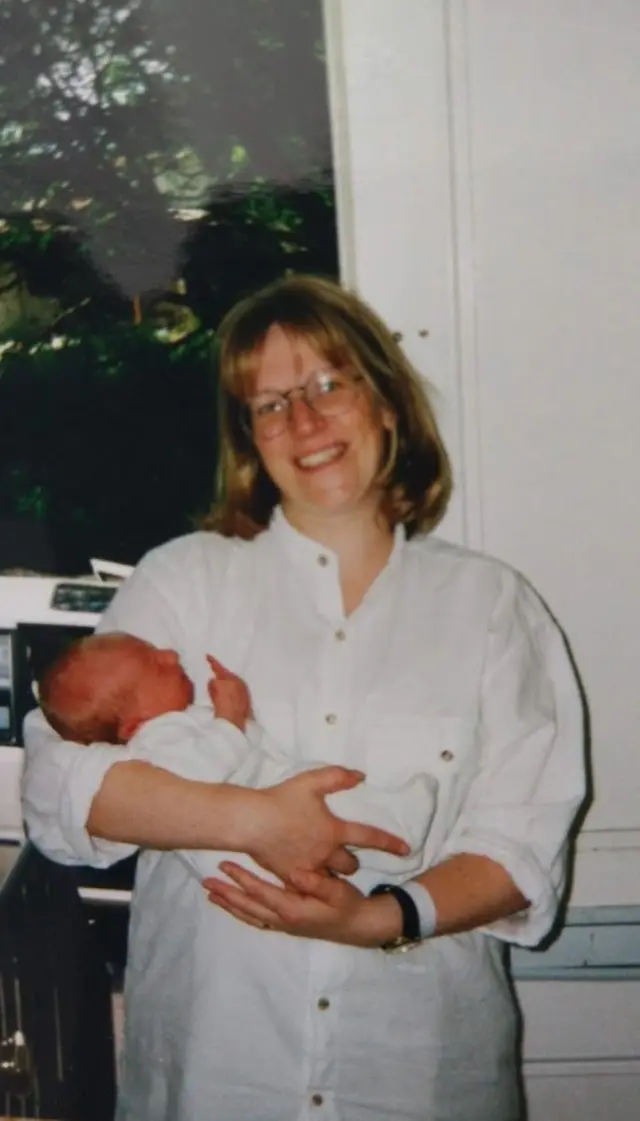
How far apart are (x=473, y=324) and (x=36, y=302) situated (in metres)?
0.47

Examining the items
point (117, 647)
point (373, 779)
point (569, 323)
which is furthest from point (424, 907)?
point (569, 323)

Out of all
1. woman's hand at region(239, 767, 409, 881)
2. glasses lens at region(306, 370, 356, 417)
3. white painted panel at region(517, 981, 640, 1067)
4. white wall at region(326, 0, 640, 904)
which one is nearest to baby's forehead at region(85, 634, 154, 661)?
woman's hand at region(239, 767, 409, 881)

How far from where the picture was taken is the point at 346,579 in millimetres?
1088

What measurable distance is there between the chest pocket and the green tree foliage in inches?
14.2

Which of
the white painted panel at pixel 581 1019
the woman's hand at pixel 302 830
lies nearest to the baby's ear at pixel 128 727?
the woman's hand at pixel 302 830

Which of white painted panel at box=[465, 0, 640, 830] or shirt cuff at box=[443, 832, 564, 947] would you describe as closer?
shirt cuff at box=[443, 832, 564, 947]

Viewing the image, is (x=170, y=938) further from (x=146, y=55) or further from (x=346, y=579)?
(x=146, y=55)

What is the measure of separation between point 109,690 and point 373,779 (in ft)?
0.87

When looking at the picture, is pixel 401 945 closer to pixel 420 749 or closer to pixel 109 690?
pixel 420 749

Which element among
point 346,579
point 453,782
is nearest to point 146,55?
point 346,579

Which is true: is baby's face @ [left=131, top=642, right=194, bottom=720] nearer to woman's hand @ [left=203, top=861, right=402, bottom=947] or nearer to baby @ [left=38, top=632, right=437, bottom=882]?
baby @ [left=38, top=632, right=437, bottom=882]

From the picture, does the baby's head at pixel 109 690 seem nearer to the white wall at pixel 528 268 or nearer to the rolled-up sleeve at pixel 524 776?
the rolled-up sleeve at pixel 524 776

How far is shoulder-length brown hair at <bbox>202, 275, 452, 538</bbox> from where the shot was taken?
1.06 m

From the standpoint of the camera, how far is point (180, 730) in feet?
3.14
